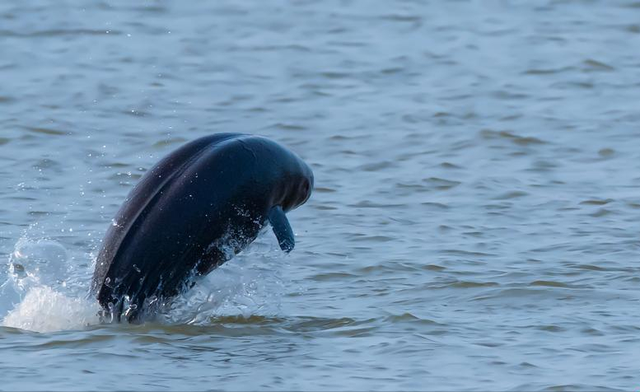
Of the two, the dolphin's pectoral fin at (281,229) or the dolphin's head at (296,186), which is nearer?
the dolphin's pectoral fin at (281,229)

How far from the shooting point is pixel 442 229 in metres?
11.2

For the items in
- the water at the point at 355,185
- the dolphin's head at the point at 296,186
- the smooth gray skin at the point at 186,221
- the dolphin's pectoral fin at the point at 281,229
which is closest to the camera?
the water at the point at 355,185

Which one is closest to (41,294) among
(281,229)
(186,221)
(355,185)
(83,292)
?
(83,292)

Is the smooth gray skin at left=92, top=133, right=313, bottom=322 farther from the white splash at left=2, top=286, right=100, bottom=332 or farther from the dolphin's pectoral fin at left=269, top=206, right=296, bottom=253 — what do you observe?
the white splash at left=2, top=286, right=100, bottom=332

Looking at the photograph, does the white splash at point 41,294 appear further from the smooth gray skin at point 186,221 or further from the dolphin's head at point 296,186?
the dolphin's head at point 296,186

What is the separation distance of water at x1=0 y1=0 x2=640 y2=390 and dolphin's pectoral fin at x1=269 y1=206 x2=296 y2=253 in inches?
20.4

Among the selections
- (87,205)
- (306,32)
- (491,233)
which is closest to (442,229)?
(491,233)

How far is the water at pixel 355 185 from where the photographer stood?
26.9 feet

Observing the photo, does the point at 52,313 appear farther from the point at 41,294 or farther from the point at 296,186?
the point at 296,186

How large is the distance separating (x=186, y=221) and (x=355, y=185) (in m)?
4.08

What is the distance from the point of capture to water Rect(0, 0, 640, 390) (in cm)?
819

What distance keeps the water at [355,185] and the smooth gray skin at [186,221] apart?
238 millimetres

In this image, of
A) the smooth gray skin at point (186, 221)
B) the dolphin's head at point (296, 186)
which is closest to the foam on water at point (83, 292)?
the smooth gray skin at point (186, 221)

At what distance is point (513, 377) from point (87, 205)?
15.8 feet
